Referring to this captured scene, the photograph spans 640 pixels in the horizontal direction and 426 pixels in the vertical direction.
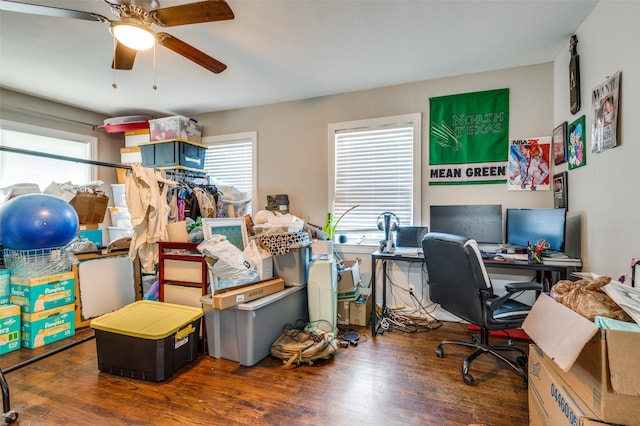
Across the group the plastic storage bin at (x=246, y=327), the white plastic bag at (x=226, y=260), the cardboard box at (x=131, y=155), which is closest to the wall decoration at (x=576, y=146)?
the plastic storage bin at (x=246, y=327)

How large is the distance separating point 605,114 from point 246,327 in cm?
284

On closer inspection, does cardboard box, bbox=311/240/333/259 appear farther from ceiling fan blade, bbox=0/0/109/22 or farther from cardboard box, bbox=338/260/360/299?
ceiling fan blade, bbox=0/0/109/22

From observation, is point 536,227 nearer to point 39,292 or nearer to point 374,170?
point 374,170

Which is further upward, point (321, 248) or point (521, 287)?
point (321, 248)

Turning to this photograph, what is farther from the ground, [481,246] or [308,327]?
[481,246]

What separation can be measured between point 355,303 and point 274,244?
1.10 m

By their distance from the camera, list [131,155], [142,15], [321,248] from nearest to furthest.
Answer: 1. [142,15]
2. [321,248]
3. [131,155]

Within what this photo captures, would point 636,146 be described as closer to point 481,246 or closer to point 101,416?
point 481,246

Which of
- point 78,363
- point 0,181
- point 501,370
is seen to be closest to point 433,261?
point 501,370

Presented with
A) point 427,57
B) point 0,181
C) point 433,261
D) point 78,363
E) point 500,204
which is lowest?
point 78,363

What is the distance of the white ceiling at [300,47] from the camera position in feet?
6.91

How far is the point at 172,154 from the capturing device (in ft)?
12.3

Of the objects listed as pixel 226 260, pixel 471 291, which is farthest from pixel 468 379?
pixel 226 260

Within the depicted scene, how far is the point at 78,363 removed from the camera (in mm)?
2248
